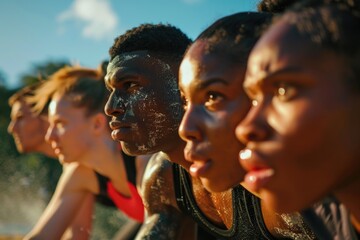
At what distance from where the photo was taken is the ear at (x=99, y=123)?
14.9ft

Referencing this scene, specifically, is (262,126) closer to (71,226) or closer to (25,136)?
(71,226)

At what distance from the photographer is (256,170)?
146 cm

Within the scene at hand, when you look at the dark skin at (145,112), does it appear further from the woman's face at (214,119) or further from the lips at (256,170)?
the lips at (256,170)

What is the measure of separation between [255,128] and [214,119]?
45 centimetres

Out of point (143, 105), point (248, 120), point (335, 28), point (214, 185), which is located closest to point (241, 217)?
point (214, 185)

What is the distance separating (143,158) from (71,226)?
116 centimetres

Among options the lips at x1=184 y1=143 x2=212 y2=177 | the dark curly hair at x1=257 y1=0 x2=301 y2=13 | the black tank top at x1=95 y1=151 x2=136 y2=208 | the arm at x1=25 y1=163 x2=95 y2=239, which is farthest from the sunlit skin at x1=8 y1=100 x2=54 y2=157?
the lips at x1=184 y1=143 x2=212 y2=177

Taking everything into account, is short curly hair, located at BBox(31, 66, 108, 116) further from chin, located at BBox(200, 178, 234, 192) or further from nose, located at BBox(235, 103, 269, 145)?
nose, located at BBox(235, 103, 269, 145)

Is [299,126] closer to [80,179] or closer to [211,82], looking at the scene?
[211,82]

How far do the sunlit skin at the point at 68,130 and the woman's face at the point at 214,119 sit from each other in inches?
104

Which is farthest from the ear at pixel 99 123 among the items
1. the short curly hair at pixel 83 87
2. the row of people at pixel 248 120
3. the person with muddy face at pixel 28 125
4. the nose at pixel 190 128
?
the nose at pixel 190 128

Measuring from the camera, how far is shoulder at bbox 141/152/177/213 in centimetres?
294

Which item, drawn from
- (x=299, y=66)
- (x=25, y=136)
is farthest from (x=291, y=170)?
(x=25, y=136)

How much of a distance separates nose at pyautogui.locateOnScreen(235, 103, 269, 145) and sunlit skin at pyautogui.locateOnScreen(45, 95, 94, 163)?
3120 millimetres
